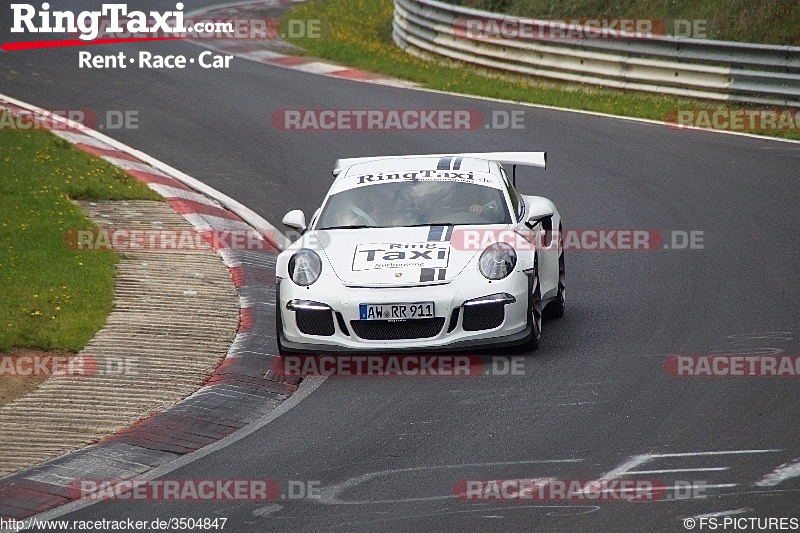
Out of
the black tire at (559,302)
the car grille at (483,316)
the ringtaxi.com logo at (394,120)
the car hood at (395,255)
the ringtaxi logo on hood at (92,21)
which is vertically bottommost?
the ringtaxi logo on hood at (92,21)

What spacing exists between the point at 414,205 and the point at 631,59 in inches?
448

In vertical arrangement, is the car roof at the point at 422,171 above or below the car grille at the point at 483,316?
above

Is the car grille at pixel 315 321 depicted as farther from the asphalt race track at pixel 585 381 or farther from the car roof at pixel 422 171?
the car roof at pixel 422 171

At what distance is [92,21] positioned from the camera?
93.2 ft

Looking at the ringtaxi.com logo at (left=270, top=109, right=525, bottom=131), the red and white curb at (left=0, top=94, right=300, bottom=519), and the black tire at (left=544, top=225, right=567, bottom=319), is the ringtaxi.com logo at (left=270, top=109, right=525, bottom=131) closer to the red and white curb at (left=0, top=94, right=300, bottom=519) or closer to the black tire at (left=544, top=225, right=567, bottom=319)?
the red and white curb at (left=0, top=94, right=300, bottom=519)

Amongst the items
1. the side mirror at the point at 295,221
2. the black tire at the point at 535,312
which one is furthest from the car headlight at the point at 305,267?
the black tire at the point at 535,312

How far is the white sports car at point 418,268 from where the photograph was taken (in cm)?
867

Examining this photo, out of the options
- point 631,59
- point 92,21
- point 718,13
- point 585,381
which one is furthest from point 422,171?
point 92,21

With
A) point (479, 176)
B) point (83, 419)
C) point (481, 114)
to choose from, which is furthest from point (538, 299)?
point (481, 114)

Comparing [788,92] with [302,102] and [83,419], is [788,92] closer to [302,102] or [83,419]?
[302,102]

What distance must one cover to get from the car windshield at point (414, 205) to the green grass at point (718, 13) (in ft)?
40.0

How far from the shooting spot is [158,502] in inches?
255

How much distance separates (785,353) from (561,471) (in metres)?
2.70

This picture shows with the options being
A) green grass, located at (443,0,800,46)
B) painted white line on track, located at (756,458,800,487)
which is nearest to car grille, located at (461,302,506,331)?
painted white line on track, located at (756,458,800,487)
